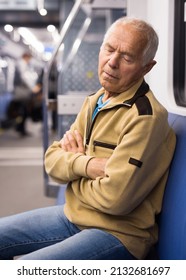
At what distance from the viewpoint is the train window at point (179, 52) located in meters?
2.04

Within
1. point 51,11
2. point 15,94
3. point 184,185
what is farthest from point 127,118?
point 15,94

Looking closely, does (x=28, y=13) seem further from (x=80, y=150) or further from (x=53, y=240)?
(x=53, y=240)

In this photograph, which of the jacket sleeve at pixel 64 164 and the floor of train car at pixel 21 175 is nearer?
the jacket sleeve at pixel 64 164

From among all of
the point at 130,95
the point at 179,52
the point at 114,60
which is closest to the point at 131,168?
the point at 130,95

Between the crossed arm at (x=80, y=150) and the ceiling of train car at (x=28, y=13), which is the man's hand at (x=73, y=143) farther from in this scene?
the ceiling of train car at (x=28, y=13)

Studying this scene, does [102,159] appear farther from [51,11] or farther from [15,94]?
[15,94]

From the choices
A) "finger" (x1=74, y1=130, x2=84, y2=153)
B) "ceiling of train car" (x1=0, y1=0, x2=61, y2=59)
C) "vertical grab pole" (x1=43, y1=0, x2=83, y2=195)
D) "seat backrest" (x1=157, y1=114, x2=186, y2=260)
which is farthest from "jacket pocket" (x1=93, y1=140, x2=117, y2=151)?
"ceiling of train car" (x1=0, y1=0, x2=61, y2=59)

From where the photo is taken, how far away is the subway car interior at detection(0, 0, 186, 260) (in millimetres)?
1411

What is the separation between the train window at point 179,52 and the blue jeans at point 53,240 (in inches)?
36.0

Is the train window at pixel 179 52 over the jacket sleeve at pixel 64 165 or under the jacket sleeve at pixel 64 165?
over

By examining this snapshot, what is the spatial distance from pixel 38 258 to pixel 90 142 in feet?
1.52

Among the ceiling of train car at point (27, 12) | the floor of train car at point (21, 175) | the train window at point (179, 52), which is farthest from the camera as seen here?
the ceiling of train car at point (27, 12)

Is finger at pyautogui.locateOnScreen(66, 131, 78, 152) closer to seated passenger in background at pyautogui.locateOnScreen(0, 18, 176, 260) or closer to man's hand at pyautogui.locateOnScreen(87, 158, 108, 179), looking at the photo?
seated passenger in background at pyautogui.locateOnScreen(0, 18, 176, 260)

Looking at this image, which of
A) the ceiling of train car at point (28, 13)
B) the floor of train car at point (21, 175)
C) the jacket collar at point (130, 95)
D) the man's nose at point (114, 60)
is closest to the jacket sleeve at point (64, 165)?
the jacket collar at point (130, 95)
